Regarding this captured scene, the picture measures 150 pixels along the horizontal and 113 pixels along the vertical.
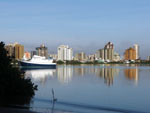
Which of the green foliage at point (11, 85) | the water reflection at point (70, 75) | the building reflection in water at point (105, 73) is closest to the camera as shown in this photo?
the green foliage at point (11, 85)

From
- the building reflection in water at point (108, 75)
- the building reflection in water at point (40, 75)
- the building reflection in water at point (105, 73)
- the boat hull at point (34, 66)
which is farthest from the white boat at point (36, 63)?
the building reflection in water at point (108, 75)

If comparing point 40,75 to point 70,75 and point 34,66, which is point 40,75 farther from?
point 34,66

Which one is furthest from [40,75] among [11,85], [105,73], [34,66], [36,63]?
[36,63]

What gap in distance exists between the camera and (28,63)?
149375 mm

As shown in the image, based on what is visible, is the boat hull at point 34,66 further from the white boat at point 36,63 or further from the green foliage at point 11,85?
the green foliage at point 11,85

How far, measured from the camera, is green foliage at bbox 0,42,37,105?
25.9 m

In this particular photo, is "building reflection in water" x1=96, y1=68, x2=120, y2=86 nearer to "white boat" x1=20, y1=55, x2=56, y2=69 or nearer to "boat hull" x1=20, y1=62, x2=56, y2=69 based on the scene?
"boat hull" x1=20, y1=62, x2=56, y2=69

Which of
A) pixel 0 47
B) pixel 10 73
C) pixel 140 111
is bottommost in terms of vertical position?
pixel 140 111

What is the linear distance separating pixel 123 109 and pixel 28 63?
12797 centimetres

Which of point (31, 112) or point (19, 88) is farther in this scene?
point (19, 88)

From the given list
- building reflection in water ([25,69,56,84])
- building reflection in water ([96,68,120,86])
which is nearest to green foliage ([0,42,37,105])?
building reflection in water ([96,68,120,86])

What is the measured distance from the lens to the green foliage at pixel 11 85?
2594cm

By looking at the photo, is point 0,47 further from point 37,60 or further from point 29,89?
point 37,60

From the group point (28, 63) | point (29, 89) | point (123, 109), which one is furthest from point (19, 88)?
point (28, 63)
